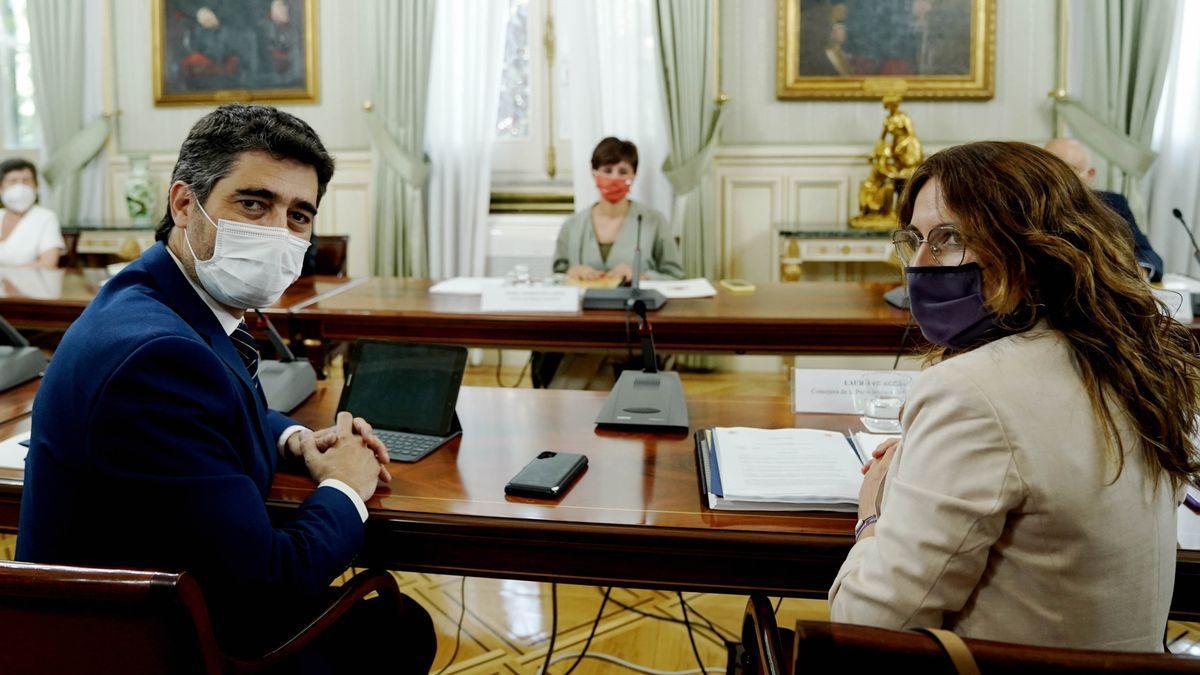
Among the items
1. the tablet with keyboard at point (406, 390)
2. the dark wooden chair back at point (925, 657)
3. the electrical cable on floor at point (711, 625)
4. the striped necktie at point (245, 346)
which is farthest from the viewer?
the electrical cable on floor at point (711, 625)

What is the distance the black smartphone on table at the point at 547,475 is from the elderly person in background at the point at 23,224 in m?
4.33

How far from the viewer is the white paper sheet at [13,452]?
5.39ft

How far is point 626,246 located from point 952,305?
3.14 m

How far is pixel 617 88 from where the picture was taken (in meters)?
5.48

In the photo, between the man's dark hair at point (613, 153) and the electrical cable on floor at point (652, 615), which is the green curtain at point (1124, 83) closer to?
the man's dark hair at point (613, 153)

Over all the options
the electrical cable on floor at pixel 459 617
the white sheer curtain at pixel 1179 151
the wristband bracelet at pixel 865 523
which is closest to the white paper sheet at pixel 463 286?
the electrical cable on floor at pixel 459 617

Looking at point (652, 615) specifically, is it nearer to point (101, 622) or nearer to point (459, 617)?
point (459, 617)

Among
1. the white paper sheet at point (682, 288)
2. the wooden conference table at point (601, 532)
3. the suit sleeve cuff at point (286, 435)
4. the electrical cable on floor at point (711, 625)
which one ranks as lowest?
the electrical cable on floor at point (711, 625)

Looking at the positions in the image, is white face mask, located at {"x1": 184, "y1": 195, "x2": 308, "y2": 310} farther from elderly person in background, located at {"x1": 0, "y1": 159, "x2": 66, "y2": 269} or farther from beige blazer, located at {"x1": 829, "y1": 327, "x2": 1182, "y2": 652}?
elderly person in background, located at {"x1": 0, "y1": 159, "x2": 66, "y2": 269}

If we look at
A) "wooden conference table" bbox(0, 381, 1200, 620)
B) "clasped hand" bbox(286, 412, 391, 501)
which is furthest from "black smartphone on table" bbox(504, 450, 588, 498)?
"clasped hand" bbox(286, 412, 391, 501)

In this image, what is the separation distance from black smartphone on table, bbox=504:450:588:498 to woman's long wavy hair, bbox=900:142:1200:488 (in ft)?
2.38

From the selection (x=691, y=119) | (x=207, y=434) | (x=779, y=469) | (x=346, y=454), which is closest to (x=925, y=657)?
(x=779, y=469)

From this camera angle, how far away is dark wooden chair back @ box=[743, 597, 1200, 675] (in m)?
0.78

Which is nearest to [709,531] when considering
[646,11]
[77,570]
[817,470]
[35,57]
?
[817,470]
